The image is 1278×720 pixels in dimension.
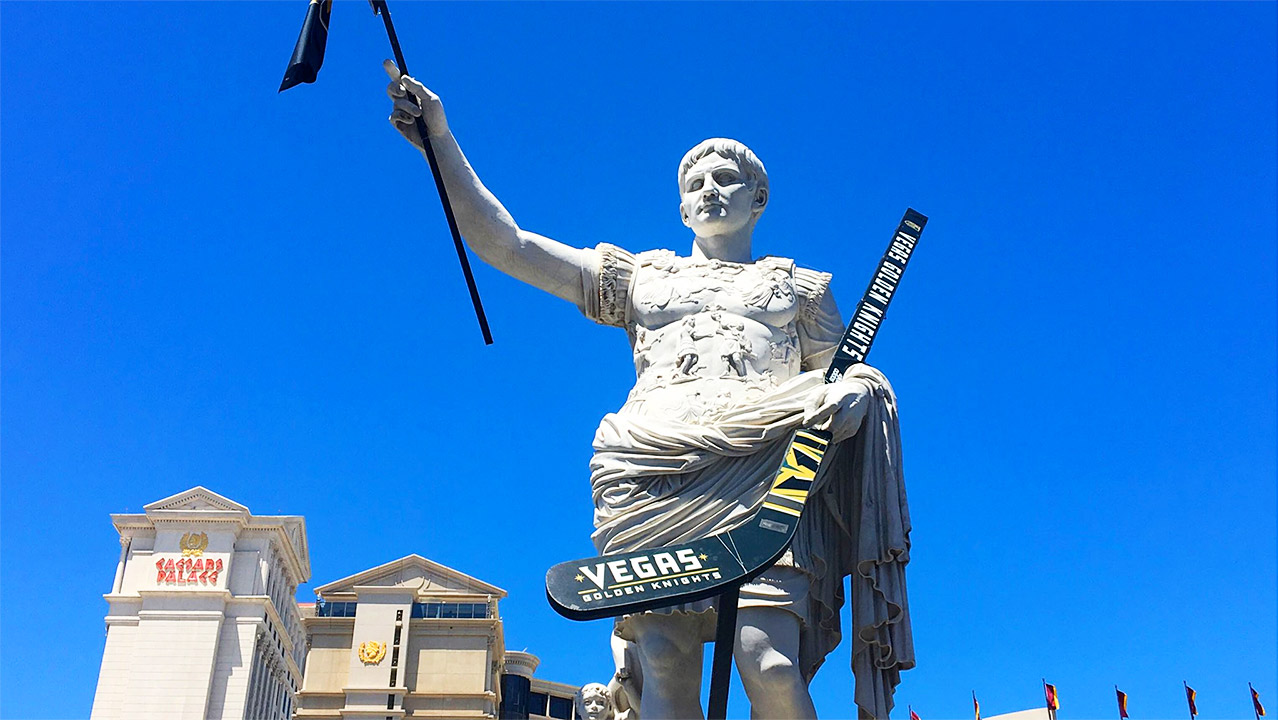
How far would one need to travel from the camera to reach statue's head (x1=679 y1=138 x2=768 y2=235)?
692cm

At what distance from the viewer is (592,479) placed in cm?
628

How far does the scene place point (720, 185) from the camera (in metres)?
6.96

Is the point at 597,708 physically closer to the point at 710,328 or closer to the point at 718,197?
the point at 710,328

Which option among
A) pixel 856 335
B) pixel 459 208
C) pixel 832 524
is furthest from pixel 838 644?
pixel 459 208

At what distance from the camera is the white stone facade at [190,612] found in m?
62.9

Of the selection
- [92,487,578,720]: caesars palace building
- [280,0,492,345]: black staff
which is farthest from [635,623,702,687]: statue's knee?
[92,487,578,720]: caesars palace building

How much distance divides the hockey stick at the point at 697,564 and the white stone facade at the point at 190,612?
63427 mm

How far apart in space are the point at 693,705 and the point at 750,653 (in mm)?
455

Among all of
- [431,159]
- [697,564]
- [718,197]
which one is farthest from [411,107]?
[697,564]

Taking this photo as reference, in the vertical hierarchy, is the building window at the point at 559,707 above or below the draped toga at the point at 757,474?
above

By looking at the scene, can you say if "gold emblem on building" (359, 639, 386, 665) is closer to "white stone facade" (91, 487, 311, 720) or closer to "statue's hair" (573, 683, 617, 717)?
"white stone facade" (91, 487, 311, 720)

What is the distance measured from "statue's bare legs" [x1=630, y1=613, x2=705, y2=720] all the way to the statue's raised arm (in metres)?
1.96

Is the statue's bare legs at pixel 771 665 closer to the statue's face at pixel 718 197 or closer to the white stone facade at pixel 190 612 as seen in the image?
the statue's face at pixel 718 197

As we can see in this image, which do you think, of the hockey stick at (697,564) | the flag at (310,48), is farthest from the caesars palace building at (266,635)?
the hockey stick at (697,564)
